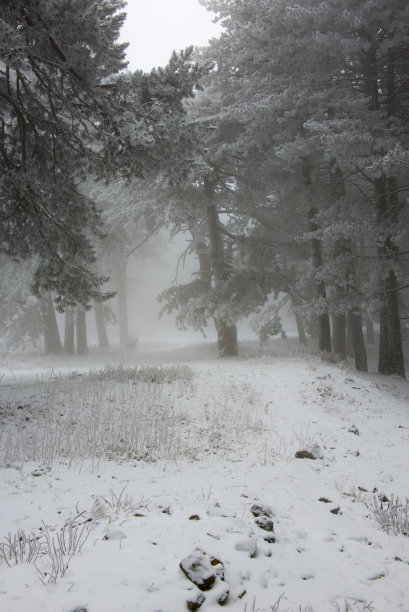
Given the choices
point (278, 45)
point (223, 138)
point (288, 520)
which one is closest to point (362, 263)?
point (223, 138)

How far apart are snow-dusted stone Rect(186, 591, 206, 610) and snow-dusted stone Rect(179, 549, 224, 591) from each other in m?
0.13

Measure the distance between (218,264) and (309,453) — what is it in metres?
9.78

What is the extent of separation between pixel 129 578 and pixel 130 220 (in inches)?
612

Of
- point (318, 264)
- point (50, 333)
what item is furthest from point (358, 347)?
point (50, 333)

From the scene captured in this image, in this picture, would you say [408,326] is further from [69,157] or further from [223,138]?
[69,157]

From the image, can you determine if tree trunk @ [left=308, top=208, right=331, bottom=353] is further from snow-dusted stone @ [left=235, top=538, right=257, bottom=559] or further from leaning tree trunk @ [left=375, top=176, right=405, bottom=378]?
snow-dusted stone @ [left=235, top=538, right=257, bottom=559]

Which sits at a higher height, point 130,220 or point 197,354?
point 130,220

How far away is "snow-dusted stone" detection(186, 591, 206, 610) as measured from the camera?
2439 millimetres

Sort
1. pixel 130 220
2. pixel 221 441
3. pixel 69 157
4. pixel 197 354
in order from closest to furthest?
pixel 221 441 < pixel 69 157 < pixel 130 220 < pixel 197 354

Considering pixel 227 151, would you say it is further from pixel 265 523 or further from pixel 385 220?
pixel 265 523

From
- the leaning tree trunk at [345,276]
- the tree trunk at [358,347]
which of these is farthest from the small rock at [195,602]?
the tree trunk at [358,347]

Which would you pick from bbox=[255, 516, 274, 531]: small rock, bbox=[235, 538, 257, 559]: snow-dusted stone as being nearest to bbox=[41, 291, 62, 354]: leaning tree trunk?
bbox=[255, 516, 274, 531]: small rock

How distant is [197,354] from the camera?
20562mm

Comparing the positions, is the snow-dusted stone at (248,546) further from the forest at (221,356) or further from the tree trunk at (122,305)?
the tree trunk at (122,305)
